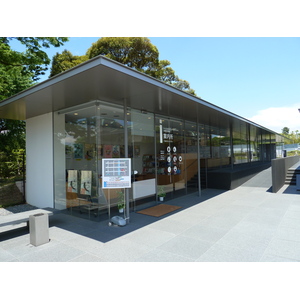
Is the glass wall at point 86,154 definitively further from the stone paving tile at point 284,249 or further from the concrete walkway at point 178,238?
the stone paving tile at point 284,249

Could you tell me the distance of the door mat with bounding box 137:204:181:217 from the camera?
6705mm

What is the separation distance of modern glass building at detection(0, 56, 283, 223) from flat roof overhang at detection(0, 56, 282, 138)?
0.02 meters

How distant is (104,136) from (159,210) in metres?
2.89

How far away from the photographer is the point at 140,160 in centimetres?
754

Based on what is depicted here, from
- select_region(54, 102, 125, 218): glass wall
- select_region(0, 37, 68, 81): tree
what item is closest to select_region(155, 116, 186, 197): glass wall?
select_region(54, 102, 125, 218): glass wall

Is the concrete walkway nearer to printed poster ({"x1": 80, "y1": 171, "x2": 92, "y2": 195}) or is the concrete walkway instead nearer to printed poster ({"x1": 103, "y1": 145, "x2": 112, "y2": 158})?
printed poster ({"x1": 80, "y1": 171, "x2": 92, "y2": 195})

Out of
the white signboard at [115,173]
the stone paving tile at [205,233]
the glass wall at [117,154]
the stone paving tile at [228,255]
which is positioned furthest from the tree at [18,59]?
the stone paving tile at [228,255]

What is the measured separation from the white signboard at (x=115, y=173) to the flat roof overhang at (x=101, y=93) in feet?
5.77

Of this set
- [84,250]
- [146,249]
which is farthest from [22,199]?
[146,249]

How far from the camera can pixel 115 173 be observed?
560 centimetres

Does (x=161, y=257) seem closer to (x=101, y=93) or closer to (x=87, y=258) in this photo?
(x=87, y=258)

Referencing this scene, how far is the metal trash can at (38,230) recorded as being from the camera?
4.41 meters
